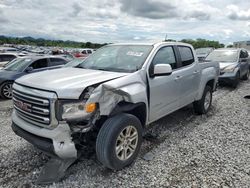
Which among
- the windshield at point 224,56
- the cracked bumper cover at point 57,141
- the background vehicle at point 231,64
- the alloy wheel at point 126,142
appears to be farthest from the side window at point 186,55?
the windshield at point 224,56

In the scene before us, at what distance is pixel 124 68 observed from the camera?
3.94 meters

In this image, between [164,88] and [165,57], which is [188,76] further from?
[164,88]

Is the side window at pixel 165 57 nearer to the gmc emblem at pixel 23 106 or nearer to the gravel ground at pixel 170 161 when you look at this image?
the gravel ground at pixel 170 161

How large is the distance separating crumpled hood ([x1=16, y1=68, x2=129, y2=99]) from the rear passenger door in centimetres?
178

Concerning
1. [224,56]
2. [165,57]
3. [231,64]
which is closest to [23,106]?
[165,57]

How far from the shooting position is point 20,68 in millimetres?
8758

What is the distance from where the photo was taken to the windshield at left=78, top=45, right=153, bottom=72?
3982 mm

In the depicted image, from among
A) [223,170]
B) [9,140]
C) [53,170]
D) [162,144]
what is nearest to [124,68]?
[162,144]

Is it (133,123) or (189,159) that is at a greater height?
(133,123)

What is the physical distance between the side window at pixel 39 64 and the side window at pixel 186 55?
19.7 ft

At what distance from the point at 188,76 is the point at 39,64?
247 inches

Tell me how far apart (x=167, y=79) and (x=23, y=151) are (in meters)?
2.80

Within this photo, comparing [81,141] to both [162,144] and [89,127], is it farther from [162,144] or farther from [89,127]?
[162,144]

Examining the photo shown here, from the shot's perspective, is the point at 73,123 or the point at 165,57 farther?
the point at 165,57
